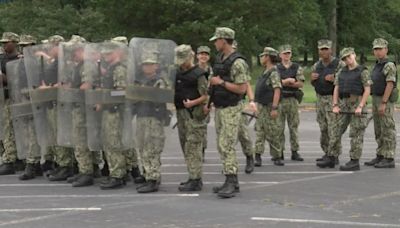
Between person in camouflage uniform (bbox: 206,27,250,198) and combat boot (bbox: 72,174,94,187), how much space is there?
192 cm

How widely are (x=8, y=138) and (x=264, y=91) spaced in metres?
3.99

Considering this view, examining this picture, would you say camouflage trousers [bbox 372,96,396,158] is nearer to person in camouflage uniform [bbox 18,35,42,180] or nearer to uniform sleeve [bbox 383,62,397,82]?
uniform sleeve [bbox 383,62,397,82]

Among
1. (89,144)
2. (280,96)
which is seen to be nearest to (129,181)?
(89,144)

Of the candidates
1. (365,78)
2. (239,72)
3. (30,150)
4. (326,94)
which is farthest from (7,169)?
(365,78)

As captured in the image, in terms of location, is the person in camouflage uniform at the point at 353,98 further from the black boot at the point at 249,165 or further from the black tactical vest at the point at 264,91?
the black boot at the point at 249,165

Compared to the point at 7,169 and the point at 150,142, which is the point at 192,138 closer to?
the point at 150,142

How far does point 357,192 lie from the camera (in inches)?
346

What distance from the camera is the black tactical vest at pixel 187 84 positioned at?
8641 mm

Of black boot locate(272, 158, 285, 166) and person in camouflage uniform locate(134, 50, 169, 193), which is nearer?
person in camouflage uniform locate(134, 50, 169, 193)

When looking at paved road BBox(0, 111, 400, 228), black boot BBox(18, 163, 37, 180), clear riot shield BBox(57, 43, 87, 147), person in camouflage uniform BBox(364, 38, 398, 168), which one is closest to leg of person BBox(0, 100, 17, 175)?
paved road BBox(0, 111, 400, 228)

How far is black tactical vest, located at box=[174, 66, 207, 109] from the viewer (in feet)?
28.3

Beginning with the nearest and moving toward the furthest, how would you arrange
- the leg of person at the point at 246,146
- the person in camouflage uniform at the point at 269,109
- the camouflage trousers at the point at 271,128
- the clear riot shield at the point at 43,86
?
the clear riot shield at the point at 43,86, the leg of person at the point at 246,146, the person in camouflage uniform at the point at 269,109, the camouflage trousers at the point at 271,128

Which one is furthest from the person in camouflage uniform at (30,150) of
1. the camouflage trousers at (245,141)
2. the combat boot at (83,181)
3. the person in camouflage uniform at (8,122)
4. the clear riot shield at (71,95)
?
the camouflage trousers at (245,141)

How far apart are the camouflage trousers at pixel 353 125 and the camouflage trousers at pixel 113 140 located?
3.44 m
